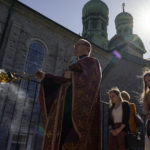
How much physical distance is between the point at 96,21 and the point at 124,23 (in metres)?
6.48

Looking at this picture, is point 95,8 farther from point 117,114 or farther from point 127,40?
point 117,114

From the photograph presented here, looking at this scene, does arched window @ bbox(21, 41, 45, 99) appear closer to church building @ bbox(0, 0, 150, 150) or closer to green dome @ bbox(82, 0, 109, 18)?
church building @ bbox(0, 0, 150, 150)

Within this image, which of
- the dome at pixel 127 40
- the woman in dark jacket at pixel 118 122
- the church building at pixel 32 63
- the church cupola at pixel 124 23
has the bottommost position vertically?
the woman in dark jacket at pixel 118 122

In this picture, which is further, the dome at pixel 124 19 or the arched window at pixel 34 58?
the dome at pixel 124 19

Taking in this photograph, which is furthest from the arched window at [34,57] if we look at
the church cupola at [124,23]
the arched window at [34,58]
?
the church cupola at [124,23]

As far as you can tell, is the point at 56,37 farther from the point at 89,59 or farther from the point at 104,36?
the point at 104,36

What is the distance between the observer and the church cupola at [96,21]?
3046cm

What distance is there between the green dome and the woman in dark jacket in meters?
29.6

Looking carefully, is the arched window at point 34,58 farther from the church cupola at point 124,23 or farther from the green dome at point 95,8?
the church cupola at point 124,23

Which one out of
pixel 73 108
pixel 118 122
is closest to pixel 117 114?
pixel 118 122

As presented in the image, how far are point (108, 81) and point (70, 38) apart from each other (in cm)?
536

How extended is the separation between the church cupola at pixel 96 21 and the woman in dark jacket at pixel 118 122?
27183 mm

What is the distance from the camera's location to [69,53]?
54.3ft

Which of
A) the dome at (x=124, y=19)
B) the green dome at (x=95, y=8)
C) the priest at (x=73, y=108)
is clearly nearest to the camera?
the priest at (x=73, y=108)
